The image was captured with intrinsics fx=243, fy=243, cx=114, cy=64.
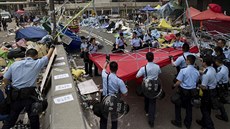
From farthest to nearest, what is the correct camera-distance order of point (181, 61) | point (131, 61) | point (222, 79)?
point (131, 61) < point (181, 61) < point (222, 79)

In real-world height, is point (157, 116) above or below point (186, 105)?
below

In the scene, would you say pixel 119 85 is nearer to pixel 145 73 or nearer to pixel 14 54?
pixel 145 73

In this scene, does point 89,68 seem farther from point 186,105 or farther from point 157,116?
point 186,105

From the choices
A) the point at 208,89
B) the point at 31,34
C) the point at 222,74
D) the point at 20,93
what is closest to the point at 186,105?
the point at 208,89

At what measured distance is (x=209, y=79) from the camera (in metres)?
5.61

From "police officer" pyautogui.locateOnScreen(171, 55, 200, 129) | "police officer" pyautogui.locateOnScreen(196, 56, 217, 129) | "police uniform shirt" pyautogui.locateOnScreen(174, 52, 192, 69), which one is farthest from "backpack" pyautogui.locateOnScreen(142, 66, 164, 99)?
"police uniform shirt" pyautogui.locateOnScreen(174, 52, 192, 69)

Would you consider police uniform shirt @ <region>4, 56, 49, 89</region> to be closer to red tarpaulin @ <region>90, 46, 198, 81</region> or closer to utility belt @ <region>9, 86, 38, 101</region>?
utility belt @ <region>9, 86, 38, 101</region>

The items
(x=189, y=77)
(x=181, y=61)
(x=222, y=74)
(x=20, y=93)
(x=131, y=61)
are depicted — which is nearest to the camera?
(x=20, y=93)

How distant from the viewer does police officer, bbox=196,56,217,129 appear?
18.4 ft

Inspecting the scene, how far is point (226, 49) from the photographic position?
8023 millimetres

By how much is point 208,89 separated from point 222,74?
859 millimetres

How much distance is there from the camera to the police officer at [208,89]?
5602 millimetres

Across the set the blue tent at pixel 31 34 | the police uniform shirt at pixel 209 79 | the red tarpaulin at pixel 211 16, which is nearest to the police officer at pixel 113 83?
the police uniform shirt at pixel 209 79

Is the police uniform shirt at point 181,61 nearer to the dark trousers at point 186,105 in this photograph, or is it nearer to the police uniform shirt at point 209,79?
Answer: the police uniform shirt at point 209,79
